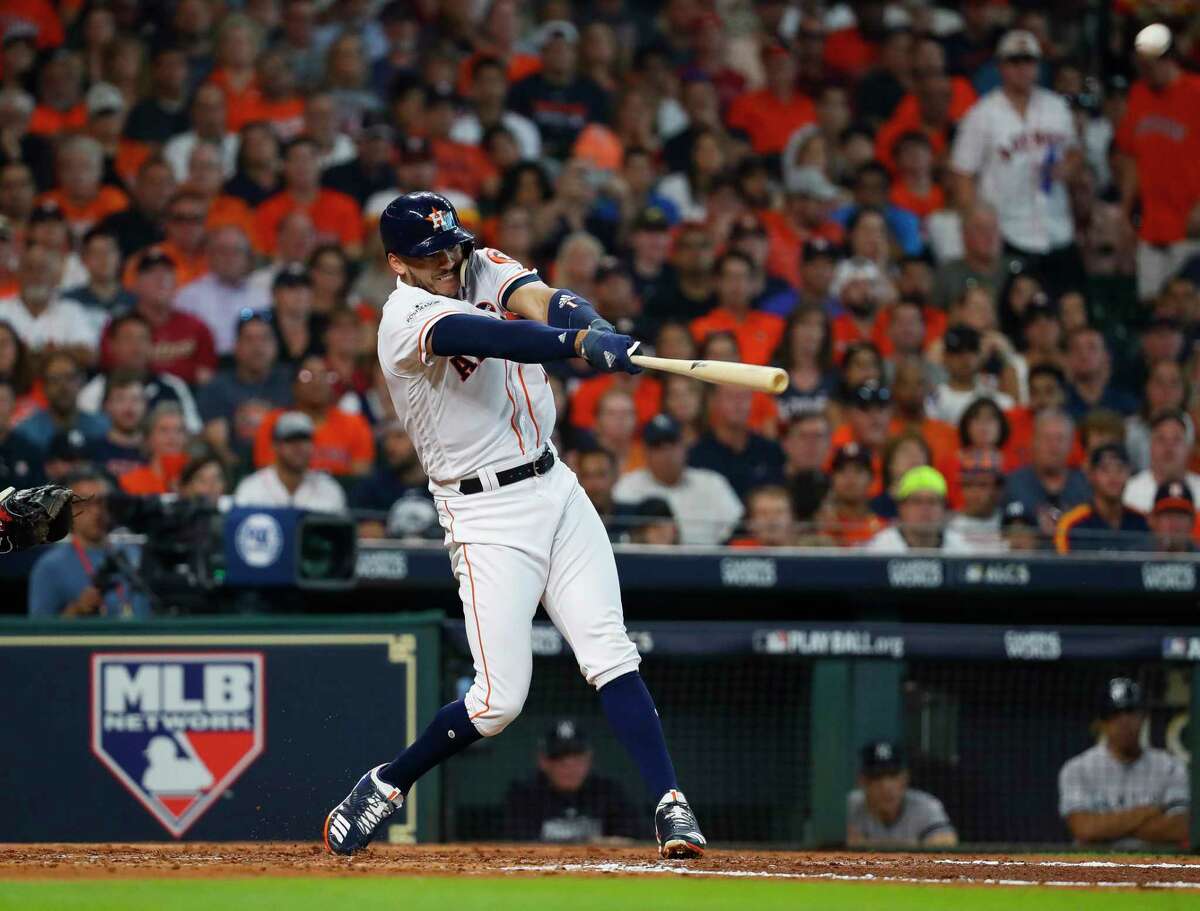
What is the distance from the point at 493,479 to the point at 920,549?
9.12 ft

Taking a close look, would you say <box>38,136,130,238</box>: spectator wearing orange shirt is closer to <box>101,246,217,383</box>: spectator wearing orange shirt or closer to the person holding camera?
<box>101,246,217,383</box>: spectator wearing orange shirt

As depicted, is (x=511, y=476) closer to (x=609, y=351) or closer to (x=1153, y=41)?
(x=609, y=351)

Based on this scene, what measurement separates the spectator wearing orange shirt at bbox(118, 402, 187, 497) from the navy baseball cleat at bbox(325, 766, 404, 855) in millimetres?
2910

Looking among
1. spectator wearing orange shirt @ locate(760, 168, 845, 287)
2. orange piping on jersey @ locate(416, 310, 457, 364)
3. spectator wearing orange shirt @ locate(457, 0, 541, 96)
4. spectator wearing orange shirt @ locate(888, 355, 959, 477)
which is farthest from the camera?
spectator wearing orange shirt @ locate(457, 0, 541, 96)

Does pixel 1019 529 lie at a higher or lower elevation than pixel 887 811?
higher

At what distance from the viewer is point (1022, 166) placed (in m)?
10.0

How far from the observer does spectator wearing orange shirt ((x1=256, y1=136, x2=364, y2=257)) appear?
925 centimetres

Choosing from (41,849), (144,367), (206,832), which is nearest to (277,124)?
(144,367)

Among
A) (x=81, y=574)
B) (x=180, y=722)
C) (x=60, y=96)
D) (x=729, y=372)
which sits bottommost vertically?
(x=180, y=722)

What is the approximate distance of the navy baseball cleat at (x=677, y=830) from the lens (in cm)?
436

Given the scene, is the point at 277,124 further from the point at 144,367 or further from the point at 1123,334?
the point at 1123,334

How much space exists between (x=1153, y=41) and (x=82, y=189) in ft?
17.9

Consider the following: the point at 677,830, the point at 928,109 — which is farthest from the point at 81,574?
the point at 928,109

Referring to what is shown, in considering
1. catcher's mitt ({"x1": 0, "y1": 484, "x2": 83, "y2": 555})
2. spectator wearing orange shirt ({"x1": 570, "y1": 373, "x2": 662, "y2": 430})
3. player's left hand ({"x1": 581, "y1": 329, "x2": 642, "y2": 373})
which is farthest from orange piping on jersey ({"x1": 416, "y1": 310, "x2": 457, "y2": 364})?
spectator wearing orange shirt ({"x1": 570, "y1": 373, "x2": 662, "y2": 430})
